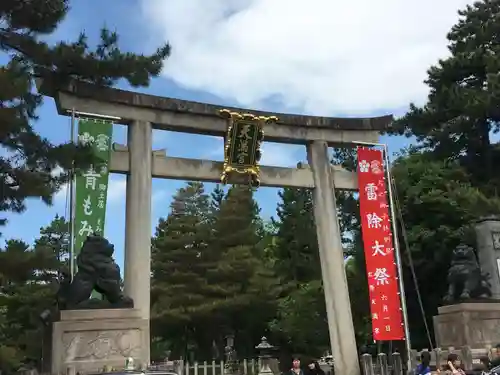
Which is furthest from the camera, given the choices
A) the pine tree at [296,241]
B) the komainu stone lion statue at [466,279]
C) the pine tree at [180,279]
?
the pine tree at [296,241]

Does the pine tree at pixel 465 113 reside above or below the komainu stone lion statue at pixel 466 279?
above

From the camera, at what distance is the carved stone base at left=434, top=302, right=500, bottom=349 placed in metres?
11.6

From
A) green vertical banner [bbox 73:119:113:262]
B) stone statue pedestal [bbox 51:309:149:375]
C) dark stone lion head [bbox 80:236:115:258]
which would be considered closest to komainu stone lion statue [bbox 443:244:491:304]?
stone statue pedestal [bbox 51:309:149:375]

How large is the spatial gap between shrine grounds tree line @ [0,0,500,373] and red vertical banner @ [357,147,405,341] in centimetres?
106

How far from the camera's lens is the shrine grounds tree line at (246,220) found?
29.9ft

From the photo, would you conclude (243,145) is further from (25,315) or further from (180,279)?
(25,315)

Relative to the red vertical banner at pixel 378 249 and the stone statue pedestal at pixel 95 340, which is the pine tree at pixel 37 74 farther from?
the red vertical banner at pixel 378 249

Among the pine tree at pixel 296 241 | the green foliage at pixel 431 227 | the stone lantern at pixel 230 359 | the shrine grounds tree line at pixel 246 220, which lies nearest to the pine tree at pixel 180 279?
the shrine grounds tree line at pixel 246 220

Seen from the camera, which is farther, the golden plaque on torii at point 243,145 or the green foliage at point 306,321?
the green foliage at point 306,321

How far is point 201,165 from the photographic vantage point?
13578mm

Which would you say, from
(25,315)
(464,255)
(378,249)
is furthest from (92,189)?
(25,315)

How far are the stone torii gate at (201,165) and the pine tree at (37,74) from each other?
119 centimetres

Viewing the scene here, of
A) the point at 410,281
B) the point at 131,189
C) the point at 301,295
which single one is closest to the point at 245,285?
the point at 301,295

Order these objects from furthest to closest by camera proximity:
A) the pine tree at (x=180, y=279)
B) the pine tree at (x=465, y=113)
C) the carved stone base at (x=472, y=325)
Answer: the pine tree at (x=180, y=279), the pine tree at (x=465, y=113), the carved stone base at (x=472, y=325)
